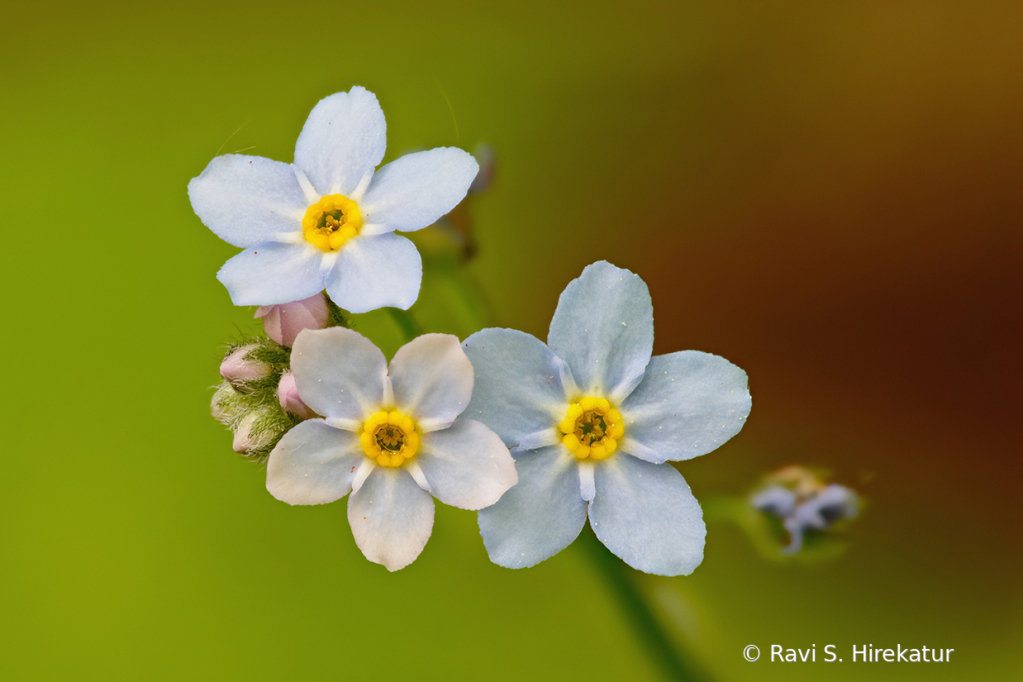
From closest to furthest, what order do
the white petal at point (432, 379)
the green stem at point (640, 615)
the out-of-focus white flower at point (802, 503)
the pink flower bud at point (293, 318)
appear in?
1. the white petal at point (432, 379)
2. the pink flower bud at point (293, 318)
3. the green stem at point (640, 615)
4. the out-of-focus white flower at point (802, 503)

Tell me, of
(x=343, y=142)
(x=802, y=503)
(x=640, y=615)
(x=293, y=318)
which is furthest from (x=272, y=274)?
(x=802, y=503)

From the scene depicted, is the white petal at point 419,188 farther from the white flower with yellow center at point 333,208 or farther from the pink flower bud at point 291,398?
the pink flower bud at point 291,398

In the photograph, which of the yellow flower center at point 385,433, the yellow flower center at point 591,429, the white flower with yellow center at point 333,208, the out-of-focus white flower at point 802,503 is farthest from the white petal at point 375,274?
the out-of-focus white flower at point 802,503

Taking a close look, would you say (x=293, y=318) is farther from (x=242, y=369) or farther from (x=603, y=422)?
(x=603, y=422)

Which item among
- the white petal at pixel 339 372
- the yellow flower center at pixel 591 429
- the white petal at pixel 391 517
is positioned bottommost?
the white petal at pixel 391 517

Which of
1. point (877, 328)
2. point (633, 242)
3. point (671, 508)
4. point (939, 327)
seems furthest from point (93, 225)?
point (939, 327)

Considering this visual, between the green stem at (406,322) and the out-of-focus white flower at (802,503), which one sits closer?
the green stem at (406,322)
